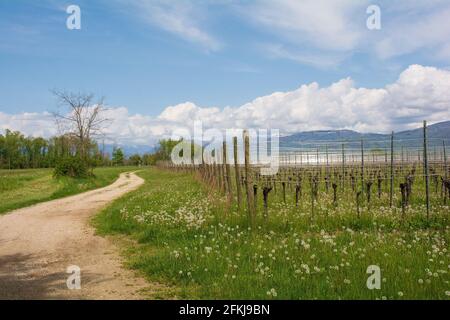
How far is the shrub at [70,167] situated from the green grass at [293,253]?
2661cm

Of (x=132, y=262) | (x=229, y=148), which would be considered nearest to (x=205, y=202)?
(x=229, y=148)

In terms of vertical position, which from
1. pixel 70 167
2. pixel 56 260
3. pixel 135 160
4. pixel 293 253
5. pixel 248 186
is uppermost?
pixel 135 160

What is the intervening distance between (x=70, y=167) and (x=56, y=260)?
1219 inches

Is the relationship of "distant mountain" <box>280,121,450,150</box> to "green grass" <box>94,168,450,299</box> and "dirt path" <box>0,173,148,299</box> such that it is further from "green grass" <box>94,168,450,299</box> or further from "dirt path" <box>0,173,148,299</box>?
"dirt path" <box>0,173,148,299</box>

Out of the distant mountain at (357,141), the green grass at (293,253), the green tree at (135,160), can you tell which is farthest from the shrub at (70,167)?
the green tree at (135,160)

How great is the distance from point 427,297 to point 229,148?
16.1 m

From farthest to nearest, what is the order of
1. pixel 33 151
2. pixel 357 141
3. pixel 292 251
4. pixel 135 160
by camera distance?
pixel 135 160, pixel 33 151, pixel 357 141, pixel 292 251

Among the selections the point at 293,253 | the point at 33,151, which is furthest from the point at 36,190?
the point at 33,151

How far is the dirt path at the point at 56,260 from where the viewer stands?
7.89 metres

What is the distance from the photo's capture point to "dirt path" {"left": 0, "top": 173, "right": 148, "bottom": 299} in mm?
7895

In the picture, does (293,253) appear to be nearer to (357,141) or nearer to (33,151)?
(357,141)

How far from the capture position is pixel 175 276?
8.49 m

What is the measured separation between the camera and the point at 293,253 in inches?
364
